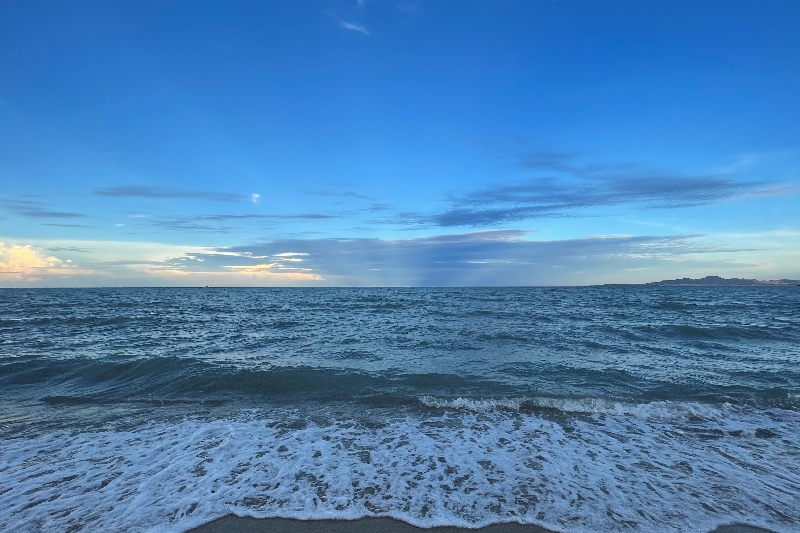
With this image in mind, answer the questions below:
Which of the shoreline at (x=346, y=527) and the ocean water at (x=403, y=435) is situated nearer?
the shoreline at (x=346, y=527)

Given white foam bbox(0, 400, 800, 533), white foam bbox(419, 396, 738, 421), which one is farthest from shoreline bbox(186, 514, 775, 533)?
white foam bbox(419, 396, 738, 421)

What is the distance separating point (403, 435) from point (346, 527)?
125 inches

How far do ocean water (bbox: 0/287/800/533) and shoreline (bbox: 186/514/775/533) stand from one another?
4.9 inches

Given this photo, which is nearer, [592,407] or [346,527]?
[346,527]

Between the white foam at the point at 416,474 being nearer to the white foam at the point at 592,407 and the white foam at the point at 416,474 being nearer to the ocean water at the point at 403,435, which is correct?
the ocean water at the point at 403,435

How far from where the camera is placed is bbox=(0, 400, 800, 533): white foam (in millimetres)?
5035

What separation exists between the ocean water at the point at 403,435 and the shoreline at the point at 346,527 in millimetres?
124

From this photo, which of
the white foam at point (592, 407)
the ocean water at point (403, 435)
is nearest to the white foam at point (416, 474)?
the ocean water at point (403, 435)

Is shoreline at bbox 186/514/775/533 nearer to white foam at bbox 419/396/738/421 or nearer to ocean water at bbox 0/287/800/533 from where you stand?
ocean water at bbox 0/287/800/533

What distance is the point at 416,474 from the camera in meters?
6.16

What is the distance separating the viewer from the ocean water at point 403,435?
521 centimetres

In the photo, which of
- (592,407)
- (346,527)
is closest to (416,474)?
(346,527)

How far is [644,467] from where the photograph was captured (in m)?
6.41

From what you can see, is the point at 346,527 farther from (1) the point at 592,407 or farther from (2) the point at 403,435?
A: (1) the point at 592,407
